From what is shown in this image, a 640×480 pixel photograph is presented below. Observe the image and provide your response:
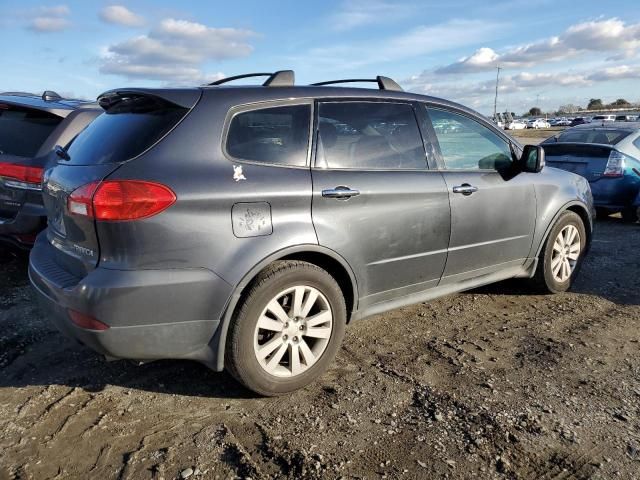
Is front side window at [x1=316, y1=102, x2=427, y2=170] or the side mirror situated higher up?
front side window at [x1=316, y1=102, x2=427, y2=170]

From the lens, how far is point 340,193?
10.7 ft

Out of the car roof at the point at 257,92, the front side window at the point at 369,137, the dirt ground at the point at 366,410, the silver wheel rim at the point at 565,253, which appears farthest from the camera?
the silver wheel rim at the point at 565,253

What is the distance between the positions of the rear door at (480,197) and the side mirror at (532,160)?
0.09 m

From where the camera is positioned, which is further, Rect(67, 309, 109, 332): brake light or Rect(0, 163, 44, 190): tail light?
Rect(0, 163, 44, 190): tail light

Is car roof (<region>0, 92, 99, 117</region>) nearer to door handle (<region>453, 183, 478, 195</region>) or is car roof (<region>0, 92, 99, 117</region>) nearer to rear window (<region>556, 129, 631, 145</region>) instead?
door handle (<region>453, 183, 478, 195</region>)

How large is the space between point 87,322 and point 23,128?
3.00 m

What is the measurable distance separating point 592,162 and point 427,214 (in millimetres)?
5945

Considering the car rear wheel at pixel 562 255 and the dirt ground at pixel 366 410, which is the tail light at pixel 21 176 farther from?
the car rear wheel at pixel 562 255

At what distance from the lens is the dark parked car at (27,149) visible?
15.0 feet

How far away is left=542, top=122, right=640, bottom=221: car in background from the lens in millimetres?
8227

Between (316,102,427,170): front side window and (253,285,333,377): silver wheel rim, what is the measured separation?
818 mm

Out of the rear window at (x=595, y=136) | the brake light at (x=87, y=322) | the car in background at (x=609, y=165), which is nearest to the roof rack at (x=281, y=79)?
the brake light at (x=87, y=322)

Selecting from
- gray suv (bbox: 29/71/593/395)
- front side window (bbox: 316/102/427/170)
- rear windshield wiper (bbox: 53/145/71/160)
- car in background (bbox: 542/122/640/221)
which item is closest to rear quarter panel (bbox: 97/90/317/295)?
gray suv (bbox: 29/71/593/395)

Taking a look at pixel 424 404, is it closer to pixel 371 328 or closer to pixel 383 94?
pixel 371 328
